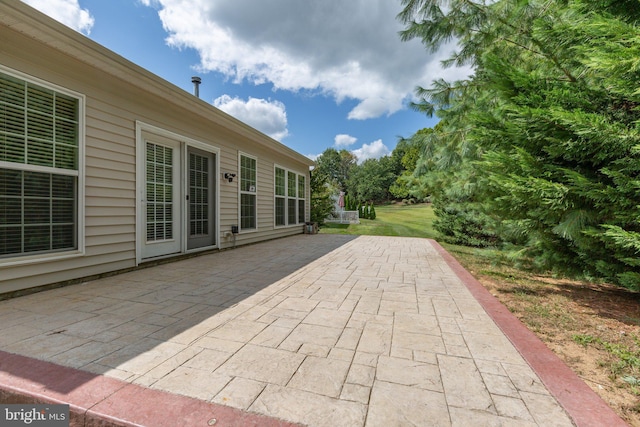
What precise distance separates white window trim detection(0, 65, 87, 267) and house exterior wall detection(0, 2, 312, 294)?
0.02 meters

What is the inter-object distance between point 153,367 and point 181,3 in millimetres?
6355

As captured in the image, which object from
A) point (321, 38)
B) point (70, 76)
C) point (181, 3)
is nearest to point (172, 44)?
point (181, 3)

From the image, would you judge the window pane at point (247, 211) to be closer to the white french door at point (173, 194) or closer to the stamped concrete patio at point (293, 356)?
the white french door at point (173, 194)

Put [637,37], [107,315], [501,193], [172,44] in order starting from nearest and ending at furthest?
[637,37], [107,315], [501,193], [172,44]

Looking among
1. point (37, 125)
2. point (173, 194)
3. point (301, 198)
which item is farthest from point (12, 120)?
point (301, 198)

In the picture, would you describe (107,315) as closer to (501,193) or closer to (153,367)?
(153,367)

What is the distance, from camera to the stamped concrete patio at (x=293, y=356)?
1.30 metres

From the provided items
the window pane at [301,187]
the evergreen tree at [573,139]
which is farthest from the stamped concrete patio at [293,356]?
the window pane at [301,187]

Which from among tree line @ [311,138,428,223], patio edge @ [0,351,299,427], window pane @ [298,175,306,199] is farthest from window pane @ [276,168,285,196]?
tree line @ [311,138,428,223]

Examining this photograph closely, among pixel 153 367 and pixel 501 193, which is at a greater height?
pixel 501 193

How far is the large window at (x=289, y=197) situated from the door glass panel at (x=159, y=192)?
3.70m

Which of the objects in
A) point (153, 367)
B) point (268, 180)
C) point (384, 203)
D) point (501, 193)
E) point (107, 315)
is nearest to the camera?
point (153, 367)

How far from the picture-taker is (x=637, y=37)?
1868mm

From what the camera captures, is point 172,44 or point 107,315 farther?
point 172,44
